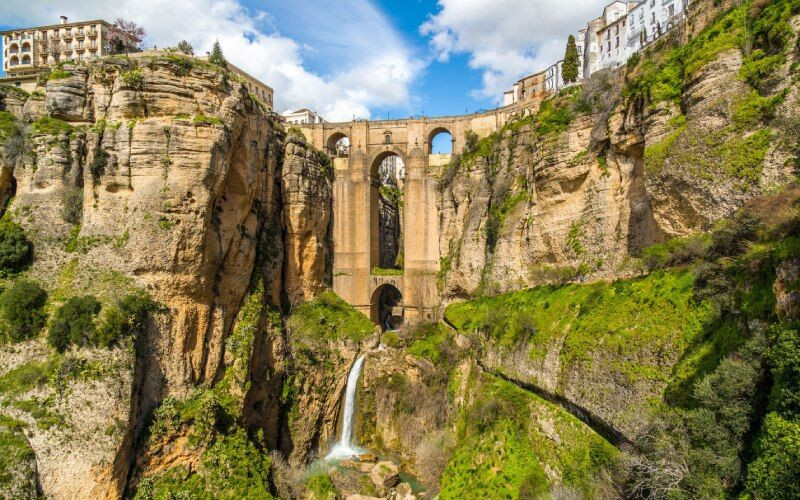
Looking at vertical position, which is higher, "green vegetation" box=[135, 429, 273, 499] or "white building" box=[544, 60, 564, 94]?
"white building" box=[544, 60, 564, 94]

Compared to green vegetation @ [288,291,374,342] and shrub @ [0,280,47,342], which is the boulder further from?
shrub @ [0,280,47,342]

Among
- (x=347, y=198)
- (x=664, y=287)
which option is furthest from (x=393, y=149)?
(x=664, y=287)

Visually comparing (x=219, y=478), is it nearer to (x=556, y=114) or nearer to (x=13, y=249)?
(x=13, y=249)

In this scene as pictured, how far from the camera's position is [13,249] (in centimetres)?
1772

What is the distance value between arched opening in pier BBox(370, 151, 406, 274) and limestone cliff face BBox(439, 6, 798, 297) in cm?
519

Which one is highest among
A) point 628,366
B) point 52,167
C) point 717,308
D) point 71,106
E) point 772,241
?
point 71,106

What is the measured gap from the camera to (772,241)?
10.5 metres

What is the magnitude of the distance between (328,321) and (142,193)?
13.3 meters

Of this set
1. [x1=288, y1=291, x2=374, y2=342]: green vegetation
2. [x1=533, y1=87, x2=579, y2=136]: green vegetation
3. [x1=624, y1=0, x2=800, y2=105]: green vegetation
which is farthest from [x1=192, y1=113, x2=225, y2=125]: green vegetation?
[x1=624, y1=0, x2=800, y2=105]: green vegetation

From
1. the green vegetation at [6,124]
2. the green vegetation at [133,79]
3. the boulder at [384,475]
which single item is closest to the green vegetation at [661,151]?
the boulder at [384,475]

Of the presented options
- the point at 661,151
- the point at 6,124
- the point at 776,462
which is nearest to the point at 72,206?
the point at 6,124

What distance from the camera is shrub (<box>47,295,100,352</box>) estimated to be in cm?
1620

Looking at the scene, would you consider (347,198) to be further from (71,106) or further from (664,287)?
(664,287)

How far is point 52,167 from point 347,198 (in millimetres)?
17749
